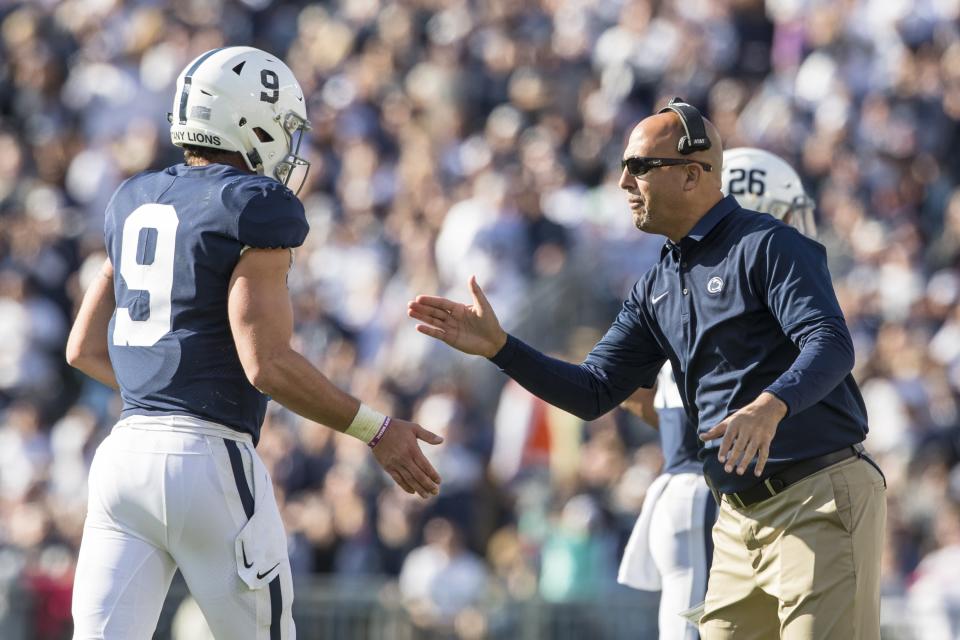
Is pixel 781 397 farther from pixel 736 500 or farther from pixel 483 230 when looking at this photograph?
pixel 483 230

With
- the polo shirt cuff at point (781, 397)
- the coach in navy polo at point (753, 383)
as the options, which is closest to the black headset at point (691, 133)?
the coach in navy polo at point (753, 383)

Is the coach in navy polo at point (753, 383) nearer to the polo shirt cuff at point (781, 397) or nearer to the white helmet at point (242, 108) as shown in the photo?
the polo shirt cuff at point (781, 397)

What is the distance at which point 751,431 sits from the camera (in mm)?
4652

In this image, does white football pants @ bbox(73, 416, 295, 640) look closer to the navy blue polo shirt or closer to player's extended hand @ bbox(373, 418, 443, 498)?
player's extended hand @ bbox(373, 418, 443, 498)

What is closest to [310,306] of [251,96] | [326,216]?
[326,216]

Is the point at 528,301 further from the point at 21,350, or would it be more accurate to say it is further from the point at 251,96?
the point at 251,96

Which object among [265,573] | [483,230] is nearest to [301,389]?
[265,573]

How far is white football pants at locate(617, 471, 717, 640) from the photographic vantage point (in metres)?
6.32

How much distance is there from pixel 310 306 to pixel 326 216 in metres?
1.27

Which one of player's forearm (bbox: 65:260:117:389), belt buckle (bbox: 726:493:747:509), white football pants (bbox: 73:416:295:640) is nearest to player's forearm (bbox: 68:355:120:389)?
player's forearm (bbox: 65:260:117:389)

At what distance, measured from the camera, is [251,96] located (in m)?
5.42

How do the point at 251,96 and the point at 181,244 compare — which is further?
the point at 251,96

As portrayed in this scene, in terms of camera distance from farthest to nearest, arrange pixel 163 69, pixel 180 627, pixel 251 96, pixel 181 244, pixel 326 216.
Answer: pixel 163 69 < pixel 326 216 < pixel 180 627 < pixel 251 96 < pixel 181 244

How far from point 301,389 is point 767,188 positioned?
245 centimetres
